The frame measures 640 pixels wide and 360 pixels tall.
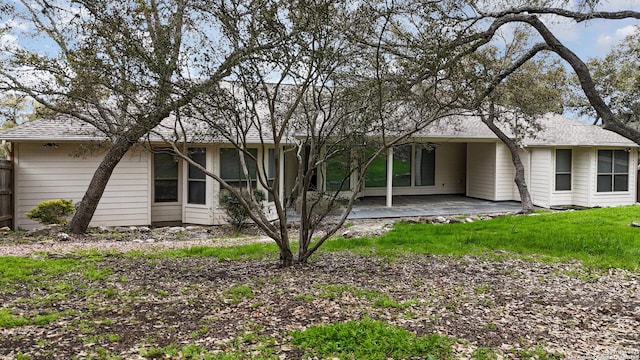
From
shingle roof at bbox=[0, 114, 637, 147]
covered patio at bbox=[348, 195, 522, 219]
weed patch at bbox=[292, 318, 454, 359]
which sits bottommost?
weed patch at bbox=[292, 318, 454, 359]

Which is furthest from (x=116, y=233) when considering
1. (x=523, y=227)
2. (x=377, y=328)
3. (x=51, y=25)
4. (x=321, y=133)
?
(x=523, y=227)

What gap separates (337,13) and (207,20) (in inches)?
62.9

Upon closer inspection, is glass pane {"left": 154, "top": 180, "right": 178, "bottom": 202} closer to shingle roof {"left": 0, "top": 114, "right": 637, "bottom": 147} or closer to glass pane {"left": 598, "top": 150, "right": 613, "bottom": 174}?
shingle roof {"left": 0, "top": 114, "right": 637, "bottom": 147}

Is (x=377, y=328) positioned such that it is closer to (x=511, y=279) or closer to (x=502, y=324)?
(x=502, y=324)

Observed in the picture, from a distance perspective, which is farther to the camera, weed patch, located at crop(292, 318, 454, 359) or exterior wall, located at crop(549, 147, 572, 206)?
exterior wall, located at crop(549, 147, 572, 206)

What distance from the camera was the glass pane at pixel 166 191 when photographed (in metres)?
12.4

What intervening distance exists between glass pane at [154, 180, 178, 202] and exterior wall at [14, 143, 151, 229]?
0.58 meters

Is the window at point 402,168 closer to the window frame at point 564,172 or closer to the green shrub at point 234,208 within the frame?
the window frame at point 564,172

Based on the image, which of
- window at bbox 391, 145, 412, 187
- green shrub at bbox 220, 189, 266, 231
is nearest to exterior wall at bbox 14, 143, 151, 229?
green shrub at bbox 220, 189, 266, 231

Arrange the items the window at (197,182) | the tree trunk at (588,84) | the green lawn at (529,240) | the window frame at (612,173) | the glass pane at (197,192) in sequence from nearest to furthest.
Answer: the tree trunk at (588,84), the green lawn at (529,240), the window at (197,182), the glass pane at (197,192), the window frame at (612,173)

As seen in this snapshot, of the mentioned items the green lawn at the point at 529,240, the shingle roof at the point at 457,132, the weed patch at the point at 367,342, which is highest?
the shingle roof at the point at 457,132

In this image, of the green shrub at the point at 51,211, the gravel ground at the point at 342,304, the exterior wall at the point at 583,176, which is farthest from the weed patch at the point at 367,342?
the exterior wall at the point at 583,176

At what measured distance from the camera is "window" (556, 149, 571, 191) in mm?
15836

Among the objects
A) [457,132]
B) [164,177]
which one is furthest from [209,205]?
[457,132]
